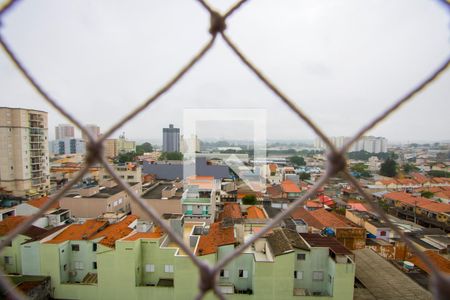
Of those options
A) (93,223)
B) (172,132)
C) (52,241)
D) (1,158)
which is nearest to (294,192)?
(93,223)

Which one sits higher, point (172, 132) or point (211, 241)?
point (172, 132)

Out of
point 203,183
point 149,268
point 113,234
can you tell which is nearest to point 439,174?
point 203,183

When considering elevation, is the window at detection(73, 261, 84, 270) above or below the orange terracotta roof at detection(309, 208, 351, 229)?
below

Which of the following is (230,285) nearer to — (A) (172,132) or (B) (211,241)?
(B) (211,241)

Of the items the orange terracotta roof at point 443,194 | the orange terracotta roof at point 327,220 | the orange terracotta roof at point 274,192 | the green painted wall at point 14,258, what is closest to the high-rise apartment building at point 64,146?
the orange terracotta roof at point 274,192

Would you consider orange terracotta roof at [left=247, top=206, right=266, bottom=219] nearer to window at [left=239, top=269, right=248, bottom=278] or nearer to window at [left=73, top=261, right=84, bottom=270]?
window at [left=239, top=269, right=248, bottom=278]

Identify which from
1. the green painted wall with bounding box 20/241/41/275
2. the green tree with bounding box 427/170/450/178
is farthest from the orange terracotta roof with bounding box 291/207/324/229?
the green tree with bounding box 427/170/450/178
